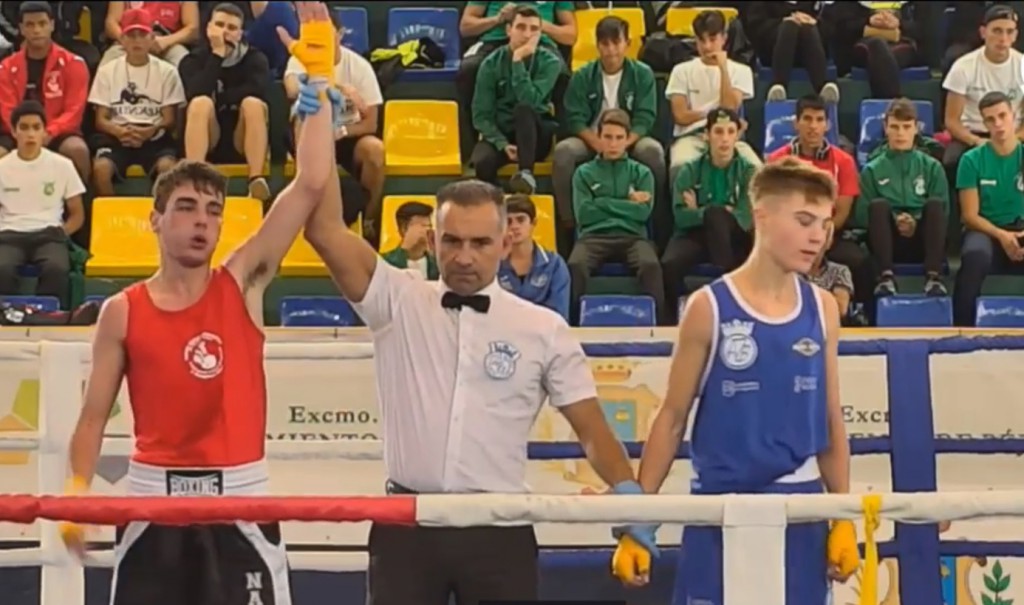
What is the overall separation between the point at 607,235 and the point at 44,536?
164 inches

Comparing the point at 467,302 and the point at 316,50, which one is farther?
the point at 316,50

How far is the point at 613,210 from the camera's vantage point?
7719 mm

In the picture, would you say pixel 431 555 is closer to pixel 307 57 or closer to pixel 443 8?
pixel 307 57

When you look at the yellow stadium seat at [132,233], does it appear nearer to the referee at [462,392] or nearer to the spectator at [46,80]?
the spectator at [46,80]

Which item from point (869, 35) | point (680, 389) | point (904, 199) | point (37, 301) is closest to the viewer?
point (680, 389)

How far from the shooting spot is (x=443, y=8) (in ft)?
32.1

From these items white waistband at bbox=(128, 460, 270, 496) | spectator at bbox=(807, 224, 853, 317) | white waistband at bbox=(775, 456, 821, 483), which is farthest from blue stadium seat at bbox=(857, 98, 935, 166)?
white waistband at bbox=(128, 460, 270, 496)

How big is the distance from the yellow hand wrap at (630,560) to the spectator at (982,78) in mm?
5725

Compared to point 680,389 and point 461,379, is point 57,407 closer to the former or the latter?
point 461,379

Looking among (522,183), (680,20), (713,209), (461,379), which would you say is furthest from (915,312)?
(461,379)

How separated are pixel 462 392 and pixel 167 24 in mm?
6578

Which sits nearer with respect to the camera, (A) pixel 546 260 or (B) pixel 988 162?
(A) pixel 546 260

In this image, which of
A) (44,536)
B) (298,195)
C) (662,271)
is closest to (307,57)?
(298,195)

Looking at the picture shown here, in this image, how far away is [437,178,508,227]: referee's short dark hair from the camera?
3.25 meters
